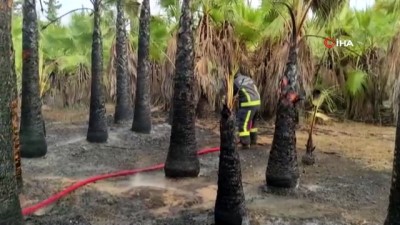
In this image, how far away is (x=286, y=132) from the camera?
8328mm

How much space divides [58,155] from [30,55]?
237cm

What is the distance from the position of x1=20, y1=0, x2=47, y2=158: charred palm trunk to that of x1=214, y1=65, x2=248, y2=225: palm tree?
16.6ft

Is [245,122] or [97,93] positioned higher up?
[97,93]

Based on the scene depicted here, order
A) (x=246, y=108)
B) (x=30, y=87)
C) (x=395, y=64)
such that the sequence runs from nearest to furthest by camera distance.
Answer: (x=30, y=87)
(x=246, y=108)
(x=395, y=64)

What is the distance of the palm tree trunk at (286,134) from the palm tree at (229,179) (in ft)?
6.58

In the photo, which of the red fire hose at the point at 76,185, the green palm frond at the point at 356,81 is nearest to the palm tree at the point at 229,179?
the red fire hose at the point at 76,185

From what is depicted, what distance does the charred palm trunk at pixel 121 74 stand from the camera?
570 inches

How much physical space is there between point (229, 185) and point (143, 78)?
775cm

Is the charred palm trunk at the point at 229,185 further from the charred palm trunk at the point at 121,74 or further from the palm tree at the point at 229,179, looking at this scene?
the charred palm trunk at the point at 121,74

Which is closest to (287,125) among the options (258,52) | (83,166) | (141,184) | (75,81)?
(141,184)

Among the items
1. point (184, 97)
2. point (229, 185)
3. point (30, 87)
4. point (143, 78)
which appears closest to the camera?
point (229, 185)

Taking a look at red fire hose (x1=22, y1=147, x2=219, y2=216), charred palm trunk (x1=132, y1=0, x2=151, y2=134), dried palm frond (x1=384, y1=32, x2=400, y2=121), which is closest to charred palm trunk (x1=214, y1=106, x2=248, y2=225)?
red fire hose (x1=22, y1=147, x2=219, y2=216)

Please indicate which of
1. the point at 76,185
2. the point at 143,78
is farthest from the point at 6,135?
the point at 143,78

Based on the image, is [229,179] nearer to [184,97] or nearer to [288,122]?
[288,122]
